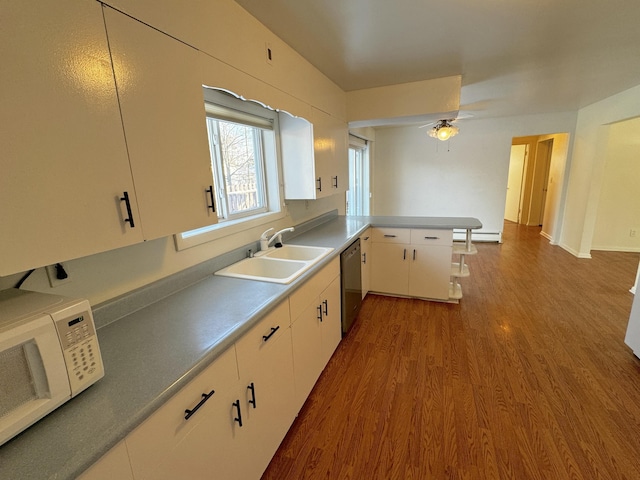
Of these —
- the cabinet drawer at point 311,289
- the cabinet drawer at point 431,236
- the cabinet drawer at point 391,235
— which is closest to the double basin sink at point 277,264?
the cabinet drawer at point 311,289

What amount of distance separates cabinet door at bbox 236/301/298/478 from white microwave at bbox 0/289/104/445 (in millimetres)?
499

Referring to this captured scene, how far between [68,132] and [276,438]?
1580 mm

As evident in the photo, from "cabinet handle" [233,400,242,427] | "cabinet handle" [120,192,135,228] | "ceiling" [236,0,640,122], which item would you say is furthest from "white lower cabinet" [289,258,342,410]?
"ceiling" [236,0,640,122]

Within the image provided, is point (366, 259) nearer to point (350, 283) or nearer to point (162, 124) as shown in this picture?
point (350, 283)

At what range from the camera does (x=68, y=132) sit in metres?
0.80

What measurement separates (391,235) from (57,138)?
285cm

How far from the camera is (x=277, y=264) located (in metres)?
2.00

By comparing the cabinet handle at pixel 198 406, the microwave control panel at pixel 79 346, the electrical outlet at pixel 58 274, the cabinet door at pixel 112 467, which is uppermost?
the electrical outlet at pixel 58 274

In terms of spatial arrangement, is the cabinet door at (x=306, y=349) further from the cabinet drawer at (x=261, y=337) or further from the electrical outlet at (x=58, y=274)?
the electrical outlet at (x=58, y=274)

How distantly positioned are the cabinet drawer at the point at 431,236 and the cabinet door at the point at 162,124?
2.37 metres

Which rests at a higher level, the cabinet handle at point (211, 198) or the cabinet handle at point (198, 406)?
the cabinet handle at point (211, 198)

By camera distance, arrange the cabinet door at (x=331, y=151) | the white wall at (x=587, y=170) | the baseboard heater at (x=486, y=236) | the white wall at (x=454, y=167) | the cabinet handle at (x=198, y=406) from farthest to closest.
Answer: the baseboard heater at (x=486, y=236) → the white wall at (x=454, y=167) → the white wall at (x=587, y=170) → the cabinet door at (x=331, y=151) → the cabinet handle at (x=198, y=406)

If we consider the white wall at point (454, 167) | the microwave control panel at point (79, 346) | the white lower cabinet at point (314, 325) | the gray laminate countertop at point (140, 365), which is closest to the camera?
the gray laminate countertop at point (140, 365)

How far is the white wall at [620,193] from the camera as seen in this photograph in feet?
15.0
